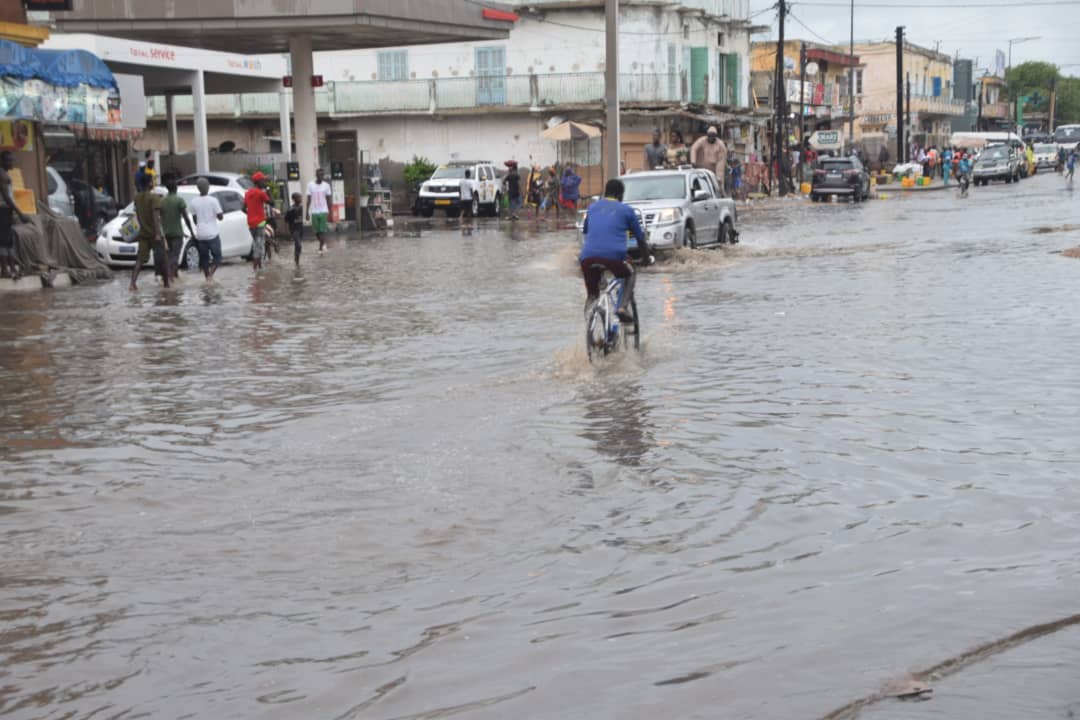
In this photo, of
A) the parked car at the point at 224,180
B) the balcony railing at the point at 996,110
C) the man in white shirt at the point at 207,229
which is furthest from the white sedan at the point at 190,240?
the balcony railing at the point at 996,110

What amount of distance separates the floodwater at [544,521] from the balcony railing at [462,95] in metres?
41.3

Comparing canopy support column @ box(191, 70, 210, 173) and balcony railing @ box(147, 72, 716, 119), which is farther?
balcony railing @ box(147, 72, 716, 119)

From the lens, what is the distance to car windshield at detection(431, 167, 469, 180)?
47.6m

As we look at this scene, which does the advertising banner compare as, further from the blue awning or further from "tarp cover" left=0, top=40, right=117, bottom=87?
the blue awning

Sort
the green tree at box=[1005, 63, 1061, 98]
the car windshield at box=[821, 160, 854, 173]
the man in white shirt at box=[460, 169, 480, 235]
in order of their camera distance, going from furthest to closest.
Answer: the green tree at box=[1005, 63, 1061, 98], the car windshield at box=[821, 160, 854, 173], the man in white shirt at box=[460, 169, 480, 235]

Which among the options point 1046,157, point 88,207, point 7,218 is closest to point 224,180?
point 88,207

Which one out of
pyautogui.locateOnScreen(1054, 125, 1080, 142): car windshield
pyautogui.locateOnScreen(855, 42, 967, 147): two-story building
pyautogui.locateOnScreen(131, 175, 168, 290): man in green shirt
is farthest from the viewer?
pyautogui.locateOnScreen(1054, 125, 1080, 142): car windshield

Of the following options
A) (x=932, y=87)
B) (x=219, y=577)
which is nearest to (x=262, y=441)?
(x=219, y=577)

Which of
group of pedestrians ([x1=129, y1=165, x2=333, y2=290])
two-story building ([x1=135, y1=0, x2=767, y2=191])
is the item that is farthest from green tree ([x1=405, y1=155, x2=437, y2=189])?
group of pedestrians ([x1=129, y1=165, x2=333, y2=290])

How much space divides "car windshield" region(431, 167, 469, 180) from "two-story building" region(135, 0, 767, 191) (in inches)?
347

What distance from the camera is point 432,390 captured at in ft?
36.7

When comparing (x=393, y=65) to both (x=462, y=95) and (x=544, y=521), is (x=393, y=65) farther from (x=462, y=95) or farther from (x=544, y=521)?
(x=544, y=521)

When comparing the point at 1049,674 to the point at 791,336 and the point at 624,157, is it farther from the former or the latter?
the point at 624,157

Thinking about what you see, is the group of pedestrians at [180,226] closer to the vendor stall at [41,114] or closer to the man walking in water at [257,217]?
the man walking in water at [257,217]
